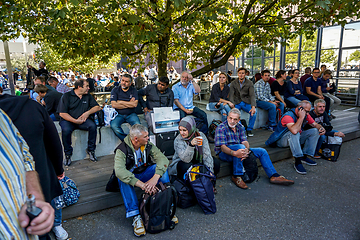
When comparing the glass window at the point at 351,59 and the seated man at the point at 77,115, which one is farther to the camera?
the glass window at the point at 351,59

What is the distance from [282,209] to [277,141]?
6.92ft

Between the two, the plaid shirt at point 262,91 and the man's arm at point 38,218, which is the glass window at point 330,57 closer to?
the plaid shirt at point 262,91

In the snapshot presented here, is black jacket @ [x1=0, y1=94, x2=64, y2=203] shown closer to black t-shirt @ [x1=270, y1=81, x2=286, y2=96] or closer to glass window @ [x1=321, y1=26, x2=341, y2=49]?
black t-shirt @ [x1=270, y1=81, x2=286, y2=96]

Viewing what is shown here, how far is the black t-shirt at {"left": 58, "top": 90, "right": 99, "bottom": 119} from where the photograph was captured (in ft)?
15.0

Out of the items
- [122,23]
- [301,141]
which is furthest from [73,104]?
[301,141]

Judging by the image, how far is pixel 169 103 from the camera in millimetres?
5629

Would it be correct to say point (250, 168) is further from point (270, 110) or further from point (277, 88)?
point (277, 88)

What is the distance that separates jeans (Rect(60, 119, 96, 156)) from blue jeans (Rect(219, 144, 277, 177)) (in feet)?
8.18

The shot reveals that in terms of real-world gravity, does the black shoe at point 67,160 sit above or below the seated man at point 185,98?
below

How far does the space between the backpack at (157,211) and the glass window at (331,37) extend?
13.3 metres

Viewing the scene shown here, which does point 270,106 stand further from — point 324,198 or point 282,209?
point 282,209

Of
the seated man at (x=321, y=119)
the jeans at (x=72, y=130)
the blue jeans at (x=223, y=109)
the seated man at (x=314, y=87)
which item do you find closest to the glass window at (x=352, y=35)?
the seated man at (x=314, y=87)

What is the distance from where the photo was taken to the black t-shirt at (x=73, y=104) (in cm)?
457

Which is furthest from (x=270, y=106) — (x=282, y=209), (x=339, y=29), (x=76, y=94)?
(x=339, y=29)
